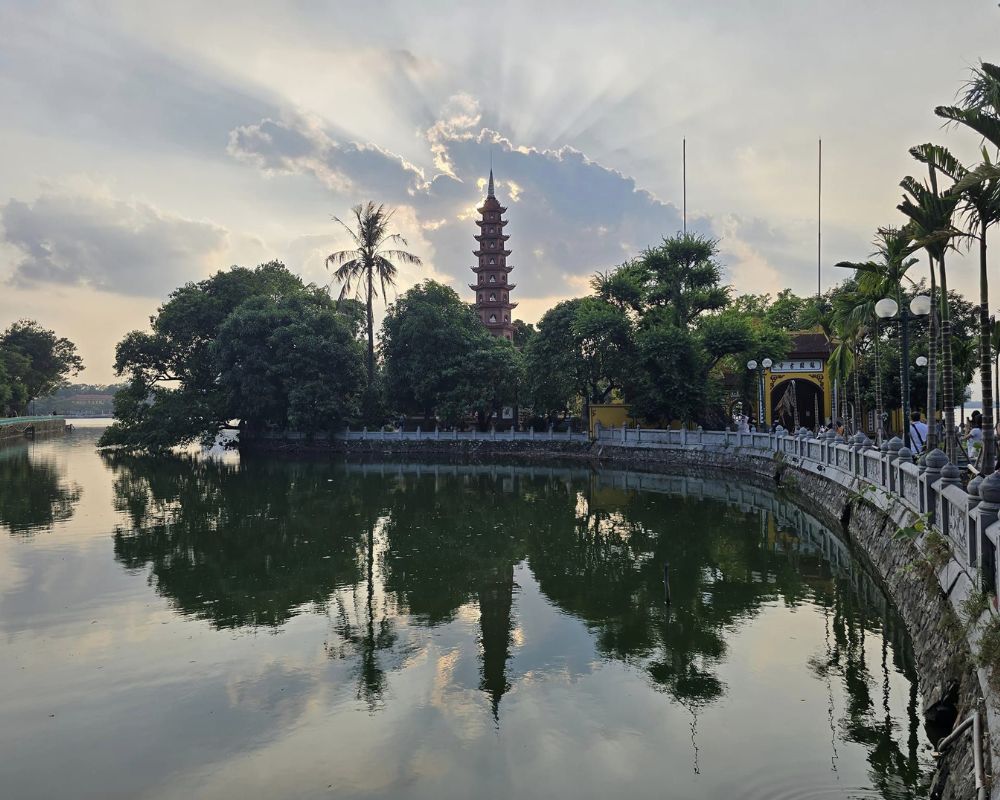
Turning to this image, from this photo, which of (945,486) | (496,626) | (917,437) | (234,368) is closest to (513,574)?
(496,626)

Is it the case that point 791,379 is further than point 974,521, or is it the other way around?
point 791,379

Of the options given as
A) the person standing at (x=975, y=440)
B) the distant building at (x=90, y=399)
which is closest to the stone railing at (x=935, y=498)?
the person standing at (x=975, y=440)

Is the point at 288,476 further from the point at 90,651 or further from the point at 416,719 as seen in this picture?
the point at 416,719

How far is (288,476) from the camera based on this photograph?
31359 mm

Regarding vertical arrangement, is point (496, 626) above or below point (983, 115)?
below

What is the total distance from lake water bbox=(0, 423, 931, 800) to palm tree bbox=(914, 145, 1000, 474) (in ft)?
9.38

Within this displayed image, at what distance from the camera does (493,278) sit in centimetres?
6191

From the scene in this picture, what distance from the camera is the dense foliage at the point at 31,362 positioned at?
67375mm

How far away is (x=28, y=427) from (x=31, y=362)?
6787mm

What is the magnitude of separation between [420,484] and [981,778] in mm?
24751

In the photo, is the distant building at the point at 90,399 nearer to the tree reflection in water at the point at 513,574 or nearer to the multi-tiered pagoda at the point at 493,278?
the multi-tiered pagoda at the point at 493,278

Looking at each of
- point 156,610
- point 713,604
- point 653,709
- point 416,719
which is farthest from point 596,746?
point 156,610

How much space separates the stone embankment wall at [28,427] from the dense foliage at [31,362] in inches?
82.9

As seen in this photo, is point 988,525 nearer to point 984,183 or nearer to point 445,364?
point 984,183
